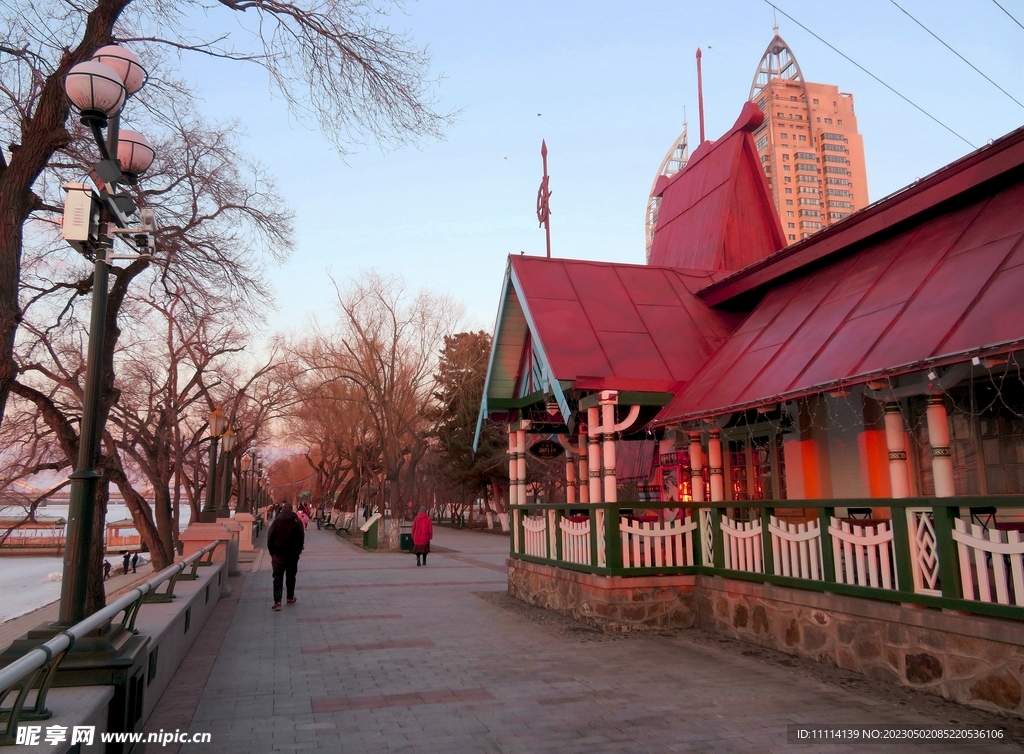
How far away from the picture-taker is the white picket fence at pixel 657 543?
34.2 feet

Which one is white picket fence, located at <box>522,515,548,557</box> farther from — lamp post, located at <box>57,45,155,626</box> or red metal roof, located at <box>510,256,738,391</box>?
lamp post, located at <box>57,45,155,626</box>

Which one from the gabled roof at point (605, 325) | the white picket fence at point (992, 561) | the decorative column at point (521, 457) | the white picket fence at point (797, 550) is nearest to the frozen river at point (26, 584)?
the decorative column at point (521, 457)

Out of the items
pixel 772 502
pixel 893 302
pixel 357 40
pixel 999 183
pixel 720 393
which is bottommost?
pixel 772 502

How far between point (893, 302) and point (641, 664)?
4.77 metres

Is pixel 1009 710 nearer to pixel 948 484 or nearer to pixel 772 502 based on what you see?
pixel 948 484

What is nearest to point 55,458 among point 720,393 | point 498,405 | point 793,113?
point 498,405

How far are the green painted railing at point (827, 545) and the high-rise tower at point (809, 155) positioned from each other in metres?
106

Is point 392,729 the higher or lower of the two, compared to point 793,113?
lower

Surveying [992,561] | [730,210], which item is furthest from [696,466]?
[730,210]

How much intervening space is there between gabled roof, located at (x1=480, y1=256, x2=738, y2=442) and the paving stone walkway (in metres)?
3.67

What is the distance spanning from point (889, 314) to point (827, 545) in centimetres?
253

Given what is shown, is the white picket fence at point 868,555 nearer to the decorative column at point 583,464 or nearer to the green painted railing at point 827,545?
the green painted railing at point 827,545

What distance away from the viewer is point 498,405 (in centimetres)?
1474

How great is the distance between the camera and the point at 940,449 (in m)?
7.20
